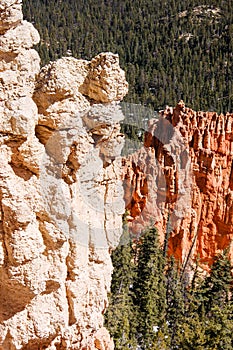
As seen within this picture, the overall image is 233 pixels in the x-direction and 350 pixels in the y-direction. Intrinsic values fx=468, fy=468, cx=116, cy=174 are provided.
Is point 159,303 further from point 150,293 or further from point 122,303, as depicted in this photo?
point 122,303

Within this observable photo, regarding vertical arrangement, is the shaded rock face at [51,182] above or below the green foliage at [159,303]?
above

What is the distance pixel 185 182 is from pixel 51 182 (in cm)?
1714

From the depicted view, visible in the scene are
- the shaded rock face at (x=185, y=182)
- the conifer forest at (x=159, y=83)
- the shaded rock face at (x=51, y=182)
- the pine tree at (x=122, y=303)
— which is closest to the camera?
the shaded rock face at (x=51, y=182)

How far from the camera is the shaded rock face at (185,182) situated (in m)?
20.5

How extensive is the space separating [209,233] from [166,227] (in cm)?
245

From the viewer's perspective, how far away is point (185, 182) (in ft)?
69.8

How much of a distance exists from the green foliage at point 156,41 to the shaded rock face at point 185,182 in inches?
809

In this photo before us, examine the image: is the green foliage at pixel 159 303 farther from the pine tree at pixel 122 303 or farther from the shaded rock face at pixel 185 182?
the shaded rock face at pixel 185 182

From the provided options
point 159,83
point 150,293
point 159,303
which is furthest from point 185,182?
point 159,83

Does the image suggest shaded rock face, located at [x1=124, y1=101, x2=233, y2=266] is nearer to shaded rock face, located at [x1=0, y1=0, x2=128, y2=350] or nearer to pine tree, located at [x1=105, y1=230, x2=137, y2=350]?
pine tree, located at [x1=105, y1=230, x2=137, y2=350]

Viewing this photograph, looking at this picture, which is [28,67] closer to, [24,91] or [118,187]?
[24,91]

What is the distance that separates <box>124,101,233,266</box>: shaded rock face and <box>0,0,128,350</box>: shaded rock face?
14.7 meters

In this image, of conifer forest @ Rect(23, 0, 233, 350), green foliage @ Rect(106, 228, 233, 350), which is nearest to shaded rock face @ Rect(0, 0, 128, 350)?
conifer forest @ Rect(23, 0, 233, 350)

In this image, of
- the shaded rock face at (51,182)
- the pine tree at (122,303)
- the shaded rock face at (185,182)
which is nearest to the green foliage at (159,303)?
the pine tree at (122,303)
